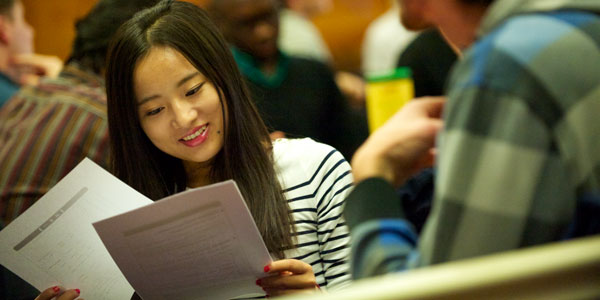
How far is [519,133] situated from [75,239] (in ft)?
3.38

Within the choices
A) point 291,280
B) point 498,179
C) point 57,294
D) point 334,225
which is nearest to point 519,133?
point 498,179

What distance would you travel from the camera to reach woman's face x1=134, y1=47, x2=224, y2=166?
62.4 inches

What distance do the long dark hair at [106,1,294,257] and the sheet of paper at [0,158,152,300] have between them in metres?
0.21

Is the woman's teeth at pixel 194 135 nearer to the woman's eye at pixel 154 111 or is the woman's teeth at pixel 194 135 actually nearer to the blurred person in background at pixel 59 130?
the woman's eye at pixel 154 111

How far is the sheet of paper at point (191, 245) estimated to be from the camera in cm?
125

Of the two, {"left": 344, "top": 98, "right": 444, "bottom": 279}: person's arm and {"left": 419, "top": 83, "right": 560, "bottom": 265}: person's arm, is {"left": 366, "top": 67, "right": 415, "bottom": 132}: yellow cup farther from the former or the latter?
{"left": 419, "top": 83, "right": 560, "bottom": 265}: person's arm

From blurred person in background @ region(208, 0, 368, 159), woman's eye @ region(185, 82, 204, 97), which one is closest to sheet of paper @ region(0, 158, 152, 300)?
woman's eye @ region(185, 82, 204, 97)

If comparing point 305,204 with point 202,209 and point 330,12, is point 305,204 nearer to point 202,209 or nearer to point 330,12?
point 202,209

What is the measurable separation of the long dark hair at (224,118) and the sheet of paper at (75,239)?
0.21m

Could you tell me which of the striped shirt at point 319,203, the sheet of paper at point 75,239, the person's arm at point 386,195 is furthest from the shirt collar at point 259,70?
the person's arm at point 386,195

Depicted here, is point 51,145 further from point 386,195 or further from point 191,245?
point 386,195

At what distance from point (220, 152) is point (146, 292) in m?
0.40

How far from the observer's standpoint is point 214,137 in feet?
5.39

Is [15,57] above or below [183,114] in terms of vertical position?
above
